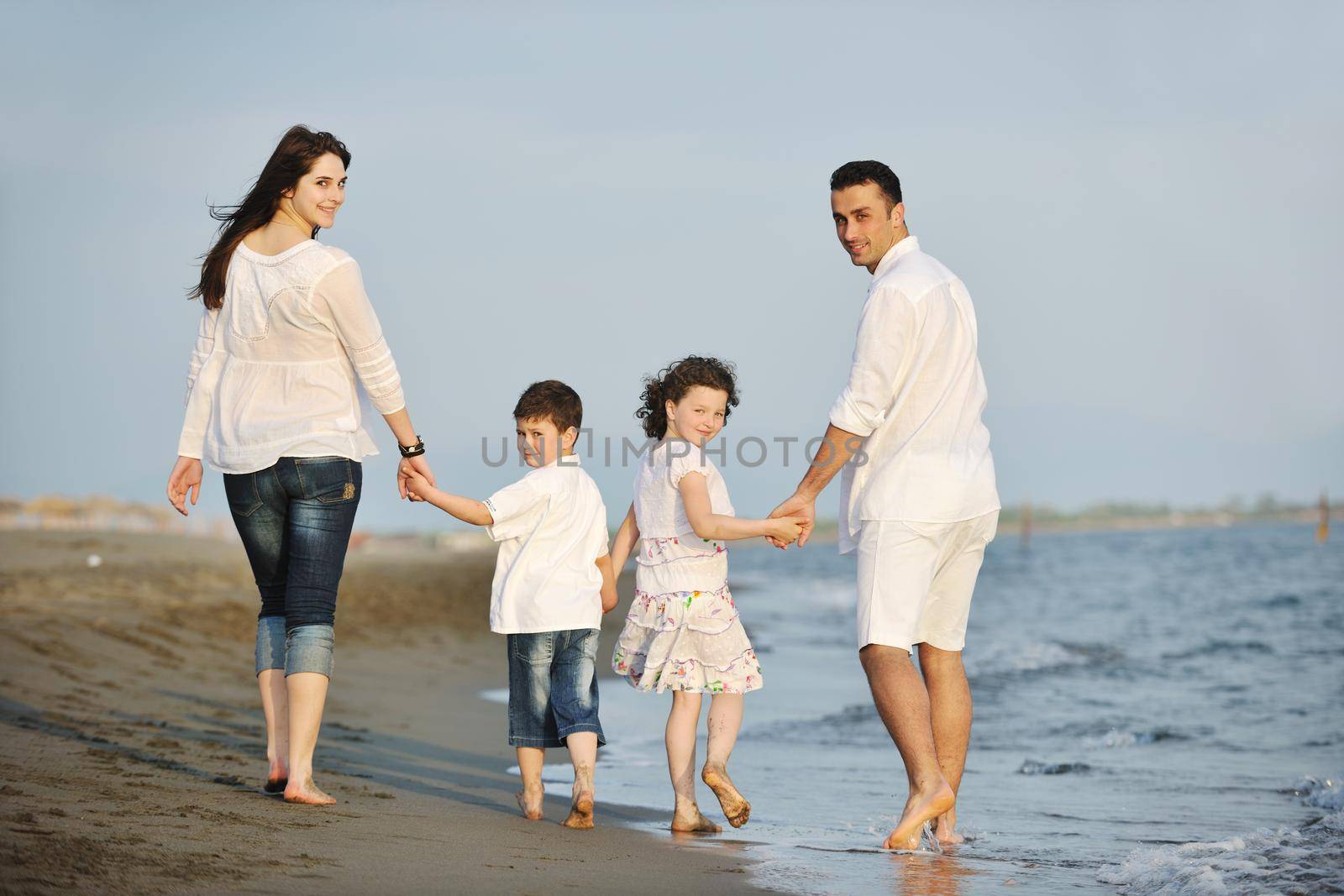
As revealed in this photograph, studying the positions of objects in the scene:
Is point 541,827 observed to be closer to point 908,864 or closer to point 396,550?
point 908,864

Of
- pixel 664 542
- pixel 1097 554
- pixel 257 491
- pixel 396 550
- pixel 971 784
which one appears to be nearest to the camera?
pixel 257 491

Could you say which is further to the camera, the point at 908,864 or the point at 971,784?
the point at 971,784

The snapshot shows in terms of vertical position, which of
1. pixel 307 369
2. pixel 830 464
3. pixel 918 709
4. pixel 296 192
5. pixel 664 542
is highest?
pixel 296 192

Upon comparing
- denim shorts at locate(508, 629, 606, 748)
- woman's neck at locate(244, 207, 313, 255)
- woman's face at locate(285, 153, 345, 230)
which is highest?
woman's face at locate(285, 153, 345, 230)

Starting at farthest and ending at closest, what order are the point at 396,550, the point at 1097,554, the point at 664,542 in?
the point at 1097,554 → the point at 396,550 → the point at 664,542

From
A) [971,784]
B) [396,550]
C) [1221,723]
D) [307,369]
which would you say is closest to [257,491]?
[307,369]

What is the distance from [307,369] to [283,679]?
0.94 m

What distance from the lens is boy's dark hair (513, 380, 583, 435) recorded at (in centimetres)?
404

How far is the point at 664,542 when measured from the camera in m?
4.15

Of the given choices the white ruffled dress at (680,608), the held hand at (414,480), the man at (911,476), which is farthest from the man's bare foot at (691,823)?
the held hand at (414,480)

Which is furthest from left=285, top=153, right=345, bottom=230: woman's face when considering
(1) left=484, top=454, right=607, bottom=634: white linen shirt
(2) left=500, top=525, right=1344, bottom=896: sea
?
(2) left=500, top=525, right=1344, bottom=896: sea

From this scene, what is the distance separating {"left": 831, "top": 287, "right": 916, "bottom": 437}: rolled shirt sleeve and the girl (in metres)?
0.45

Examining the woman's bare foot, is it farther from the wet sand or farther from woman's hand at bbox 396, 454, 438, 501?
woman's hand at bbox 396, 454, 438, 501

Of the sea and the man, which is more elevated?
the man
